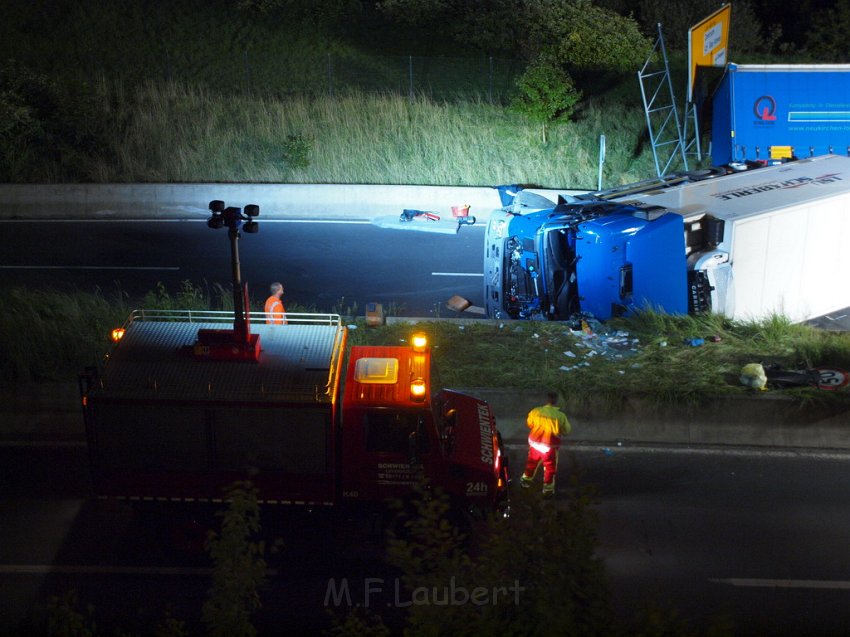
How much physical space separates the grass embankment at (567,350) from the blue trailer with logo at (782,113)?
6.90 metres

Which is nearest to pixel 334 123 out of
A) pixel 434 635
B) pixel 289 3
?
pixel 289 3

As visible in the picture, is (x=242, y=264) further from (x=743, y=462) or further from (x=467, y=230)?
(x=743, y=462)

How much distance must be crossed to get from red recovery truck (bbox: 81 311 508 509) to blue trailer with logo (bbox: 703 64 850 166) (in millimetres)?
12733

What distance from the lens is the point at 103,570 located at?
8.00 m

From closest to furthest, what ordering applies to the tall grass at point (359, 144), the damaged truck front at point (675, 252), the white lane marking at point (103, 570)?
the white lane marking at point (103, 570) → the damaged truck front at point (675, 252) → the tall grass at point (359, 144)

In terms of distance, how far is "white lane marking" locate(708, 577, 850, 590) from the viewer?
309 inches

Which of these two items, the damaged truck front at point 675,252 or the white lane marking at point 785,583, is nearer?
the white lane marking at point 785,583

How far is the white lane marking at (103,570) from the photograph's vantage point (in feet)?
26.1

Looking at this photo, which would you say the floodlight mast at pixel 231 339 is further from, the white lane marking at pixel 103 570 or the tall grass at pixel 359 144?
the tall grass at pixel 359 144

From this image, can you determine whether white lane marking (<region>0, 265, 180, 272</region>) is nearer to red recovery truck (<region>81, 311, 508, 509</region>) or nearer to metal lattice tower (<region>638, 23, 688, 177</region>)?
red recovery truck (<region>81, 311, 508, 509</region>)

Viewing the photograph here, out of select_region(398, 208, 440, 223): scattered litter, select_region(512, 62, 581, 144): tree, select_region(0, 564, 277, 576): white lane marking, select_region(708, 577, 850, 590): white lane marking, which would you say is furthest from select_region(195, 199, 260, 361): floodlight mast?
select_region(512, 62, 581, 144): tree

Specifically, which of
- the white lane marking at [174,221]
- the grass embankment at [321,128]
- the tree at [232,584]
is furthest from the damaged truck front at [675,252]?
the grass embankment at [321,128]

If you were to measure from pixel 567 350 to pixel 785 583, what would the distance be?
14.9 feet

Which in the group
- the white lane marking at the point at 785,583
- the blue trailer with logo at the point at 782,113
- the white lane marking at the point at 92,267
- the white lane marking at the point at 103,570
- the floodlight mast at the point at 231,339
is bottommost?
the white lane marking at the point at 785,583
